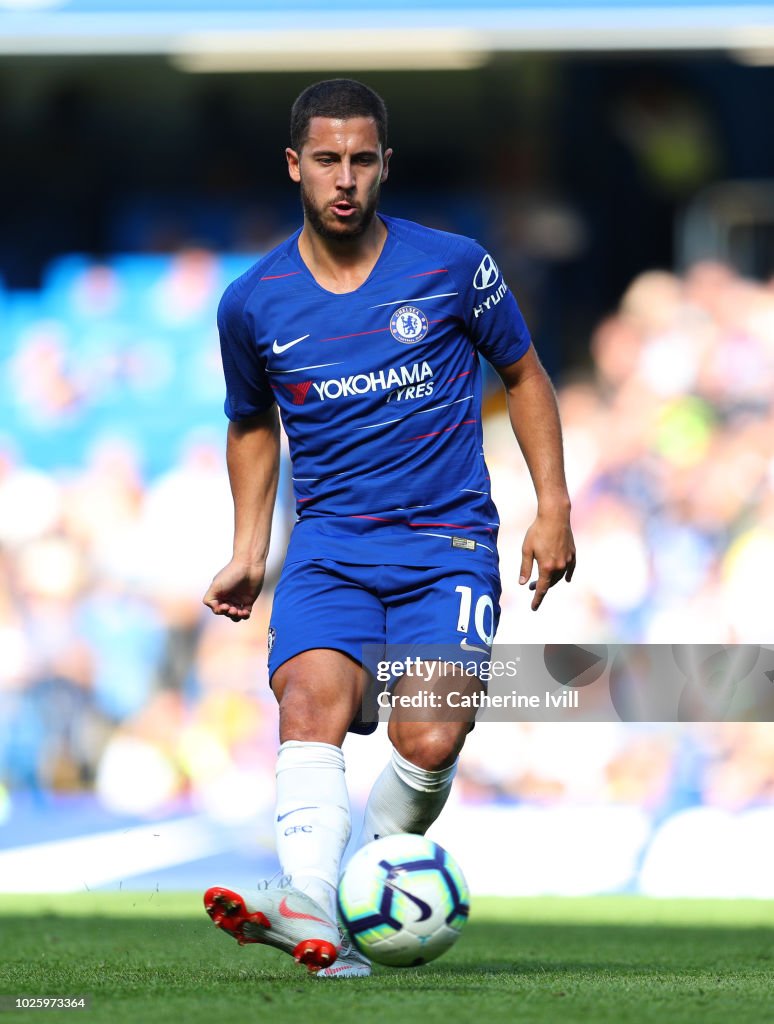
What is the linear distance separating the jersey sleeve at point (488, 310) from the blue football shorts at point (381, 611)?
1.83ft

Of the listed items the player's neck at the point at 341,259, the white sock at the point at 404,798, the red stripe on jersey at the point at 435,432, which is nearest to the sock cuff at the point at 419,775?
the white sock at the point at 404,798

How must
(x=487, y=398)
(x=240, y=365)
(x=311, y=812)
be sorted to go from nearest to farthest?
(x=311, y=812), (x=240, y=365), (x=487, y=398)

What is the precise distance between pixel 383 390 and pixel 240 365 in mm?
398

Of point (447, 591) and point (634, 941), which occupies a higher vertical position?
point (447, 591)

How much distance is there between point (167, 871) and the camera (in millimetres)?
8055

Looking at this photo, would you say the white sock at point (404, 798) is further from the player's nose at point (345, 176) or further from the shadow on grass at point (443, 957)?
the player's nose at point (345, 176)

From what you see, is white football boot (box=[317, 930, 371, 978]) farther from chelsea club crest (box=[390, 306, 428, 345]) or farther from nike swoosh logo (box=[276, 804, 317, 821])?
chelsea club crest (box=[390, 306, 428, 345])

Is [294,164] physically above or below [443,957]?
above

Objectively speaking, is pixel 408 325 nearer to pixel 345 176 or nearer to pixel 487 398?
pixel 345 176

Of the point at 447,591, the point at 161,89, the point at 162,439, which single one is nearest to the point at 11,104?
the point at 161,89

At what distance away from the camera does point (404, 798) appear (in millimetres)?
4160

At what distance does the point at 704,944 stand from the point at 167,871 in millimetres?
3078

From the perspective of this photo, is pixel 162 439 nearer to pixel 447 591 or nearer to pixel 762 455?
pixel 762 455
